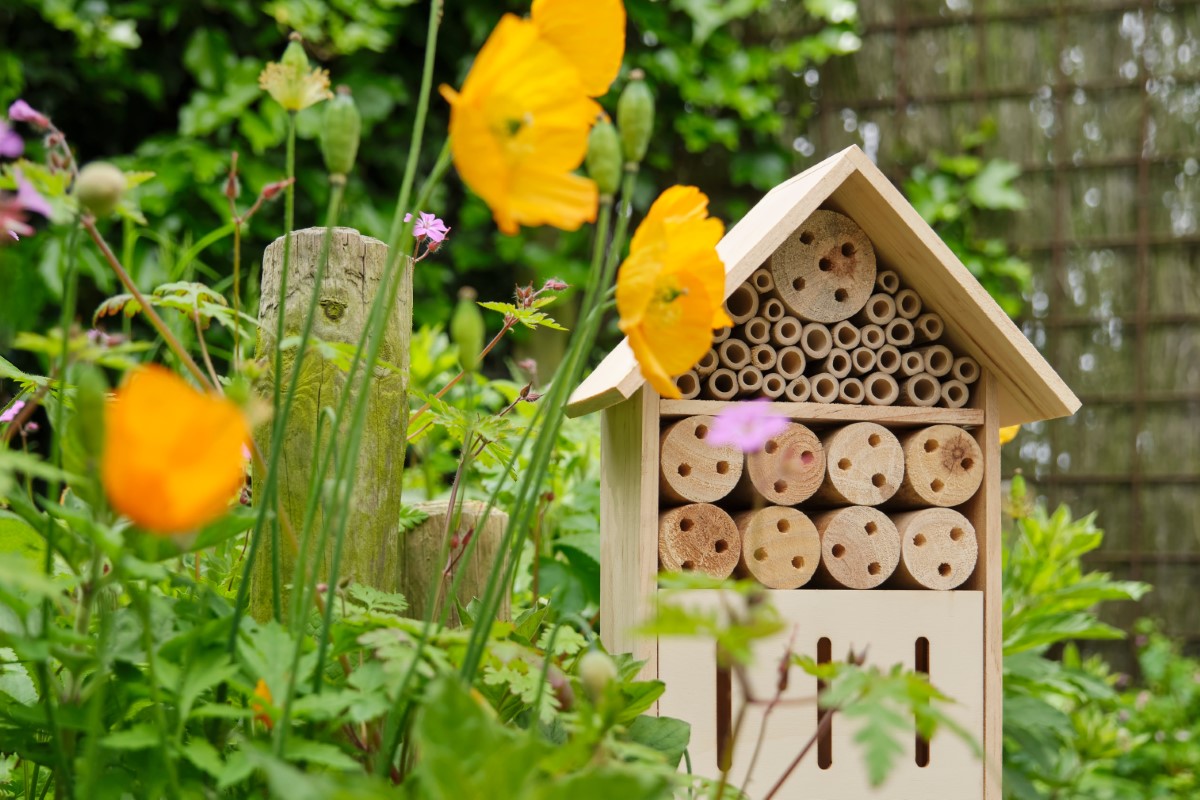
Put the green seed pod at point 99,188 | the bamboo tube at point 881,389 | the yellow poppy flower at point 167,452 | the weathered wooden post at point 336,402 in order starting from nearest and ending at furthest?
the yellow poppy flower at point 167,452 → the green seed pod at point 99,188 → the weathered wooden post at point 336,402 → the bamboo tube at point 881,389

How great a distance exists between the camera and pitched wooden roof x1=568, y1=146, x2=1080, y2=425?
118cm

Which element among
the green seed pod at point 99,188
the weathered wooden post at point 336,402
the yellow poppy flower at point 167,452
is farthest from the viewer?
the weathered wooden post at point 336,402

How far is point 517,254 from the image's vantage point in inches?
128

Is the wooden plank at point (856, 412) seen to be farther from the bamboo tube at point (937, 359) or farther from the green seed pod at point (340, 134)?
the green seed pod at point (340, 134)

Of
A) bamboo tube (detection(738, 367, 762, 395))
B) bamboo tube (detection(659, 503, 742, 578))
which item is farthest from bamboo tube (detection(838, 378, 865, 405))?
bamboo tube (detection(659, 503, 742, 578))

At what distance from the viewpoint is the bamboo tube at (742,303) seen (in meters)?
1.24

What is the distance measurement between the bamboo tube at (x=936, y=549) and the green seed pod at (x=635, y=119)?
778 millimetres

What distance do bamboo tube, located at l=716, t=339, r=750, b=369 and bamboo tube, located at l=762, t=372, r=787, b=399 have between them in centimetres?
3

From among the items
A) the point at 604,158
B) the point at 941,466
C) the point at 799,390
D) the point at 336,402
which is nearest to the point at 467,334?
the point at 604,158

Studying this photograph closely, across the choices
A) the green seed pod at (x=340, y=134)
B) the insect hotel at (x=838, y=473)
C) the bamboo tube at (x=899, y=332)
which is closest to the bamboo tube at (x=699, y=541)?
the insect hotel at (x=838, y=473)

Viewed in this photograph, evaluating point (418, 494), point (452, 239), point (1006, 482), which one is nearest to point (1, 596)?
point (418, 494)

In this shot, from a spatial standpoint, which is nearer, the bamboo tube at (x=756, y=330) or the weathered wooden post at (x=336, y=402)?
the weathered wooden post at (x=336, y=402)

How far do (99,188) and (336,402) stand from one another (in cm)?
56

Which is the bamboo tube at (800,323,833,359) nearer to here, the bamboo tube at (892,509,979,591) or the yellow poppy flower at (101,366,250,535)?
the bamboo tube at (892,509,979,591)
